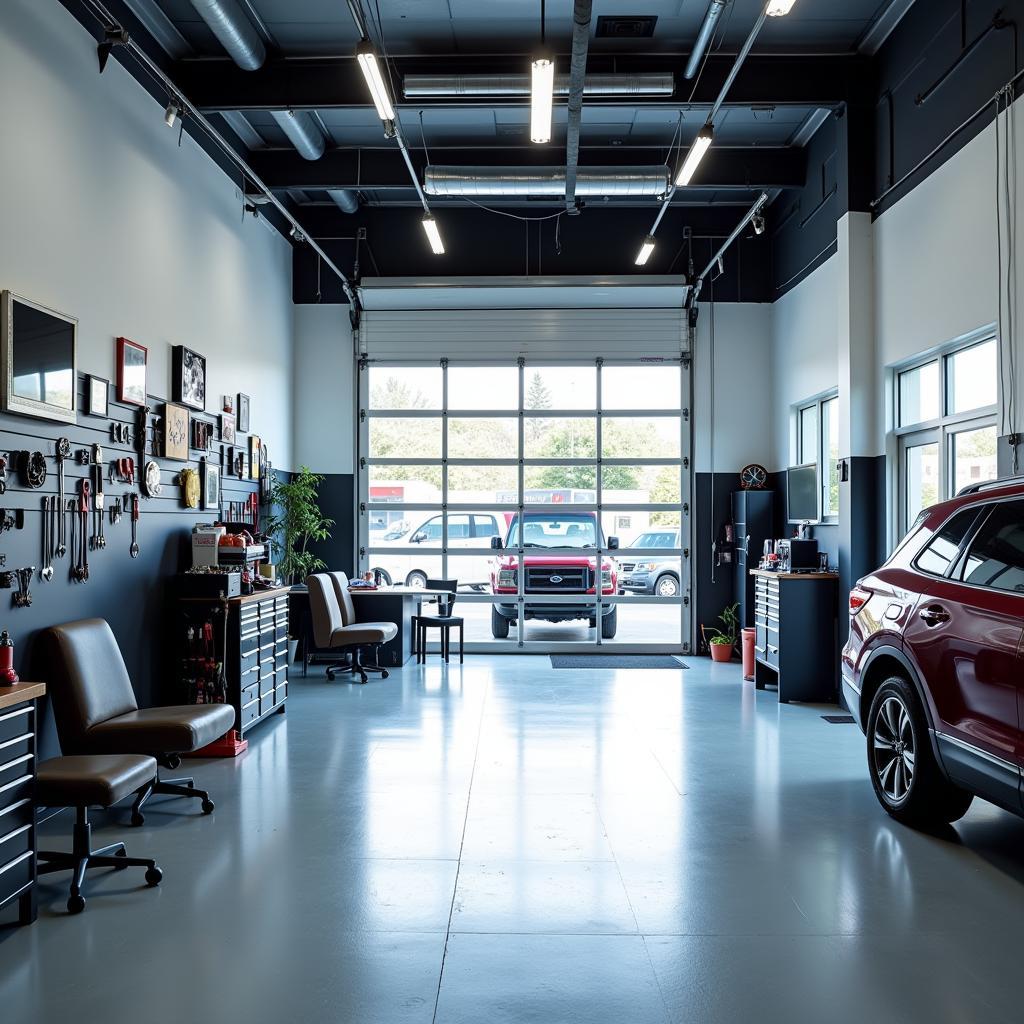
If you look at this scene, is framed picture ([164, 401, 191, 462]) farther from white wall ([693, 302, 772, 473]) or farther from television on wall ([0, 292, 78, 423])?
white wall ([693, 302, 772, 473])

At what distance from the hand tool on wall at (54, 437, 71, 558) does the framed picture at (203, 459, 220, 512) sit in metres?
2.06

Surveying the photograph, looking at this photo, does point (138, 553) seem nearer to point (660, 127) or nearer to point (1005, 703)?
point (1005, 703)

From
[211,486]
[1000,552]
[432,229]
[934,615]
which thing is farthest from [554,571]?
[1000,552]

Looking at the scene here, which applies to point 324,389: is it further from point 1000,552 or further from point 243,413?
point 1000,552

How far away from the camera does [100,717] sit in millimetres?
4250

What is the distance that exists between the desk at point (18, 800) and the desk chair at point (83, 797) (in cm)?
16

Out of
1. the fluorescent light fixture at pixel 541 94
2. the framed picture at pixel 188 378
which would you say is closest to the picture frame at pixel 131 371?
the framed picture at pixel 188 378

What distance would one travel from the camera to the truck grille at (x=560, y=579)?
32.6 ft

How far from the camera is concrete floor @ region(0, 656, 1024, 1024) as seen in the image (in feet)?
8.51

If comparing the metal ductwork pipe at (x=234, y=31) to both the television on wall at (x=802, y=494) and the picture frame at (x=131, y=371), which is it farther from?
the television on wall at (x=802, y=494)

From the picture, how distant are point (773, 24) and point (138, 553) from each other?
5614 mm

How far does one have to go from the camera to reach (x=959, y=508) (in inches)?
152

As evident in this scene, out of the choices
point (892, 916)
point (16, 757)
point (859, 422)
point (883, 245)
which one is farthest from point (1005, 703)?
point (883, 245)

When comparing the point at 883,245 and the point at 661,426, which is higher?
the point at 883,245
